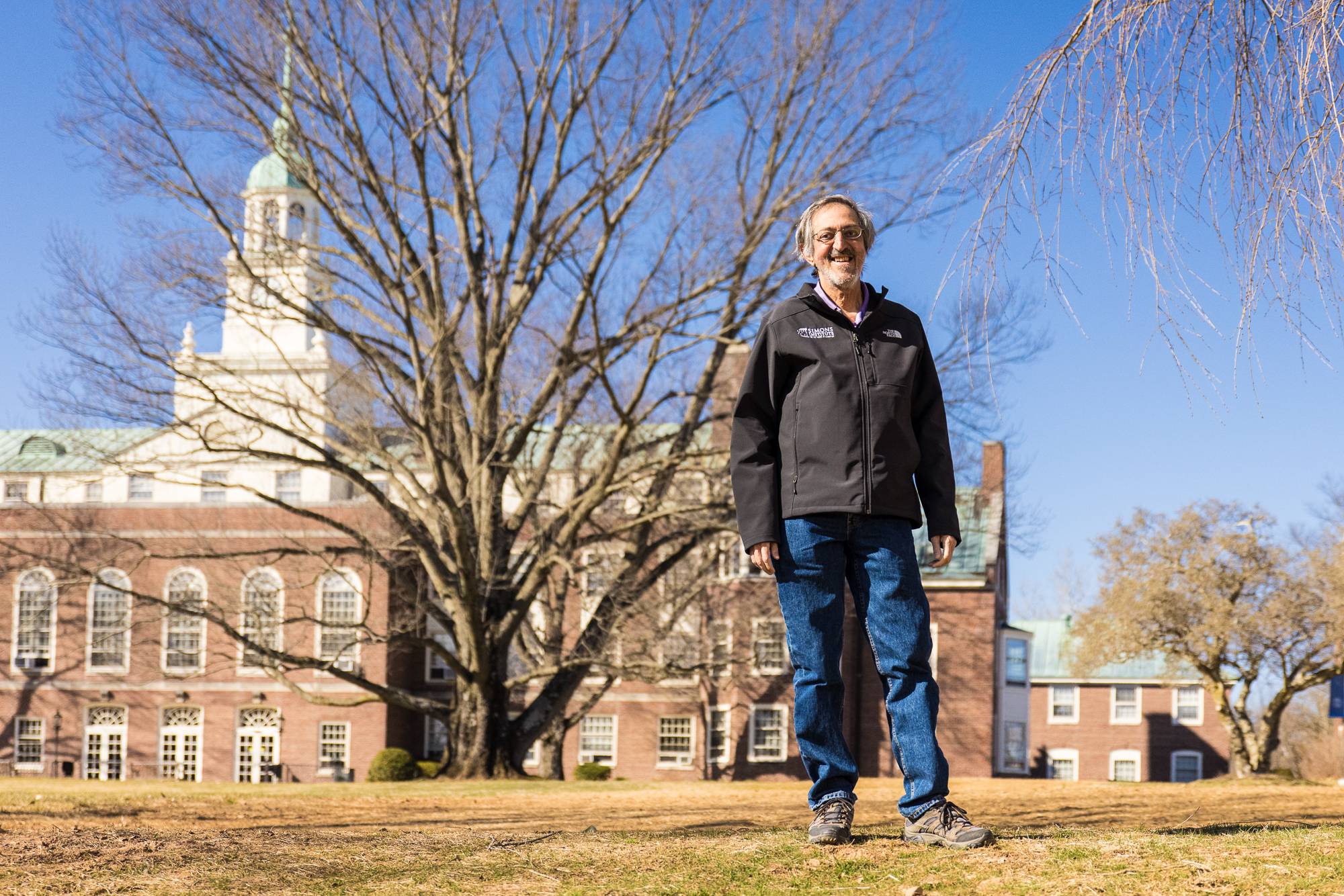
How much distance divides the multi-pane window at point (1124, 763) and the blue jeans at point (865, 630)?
4545 centimetres

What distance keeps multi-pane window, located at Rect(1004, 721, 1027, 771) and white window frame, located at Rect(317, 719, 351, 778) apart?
1957 centimetres

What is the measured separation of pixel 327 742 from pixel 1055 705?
83.7 feet

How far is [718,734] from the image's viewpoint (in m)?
39.0

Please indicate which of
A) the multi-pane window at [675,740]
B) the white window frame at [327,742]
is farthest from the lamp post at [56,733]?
the multi-pane window at [675,740]

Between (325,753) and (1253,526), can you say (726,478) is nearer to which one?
(1253,526)

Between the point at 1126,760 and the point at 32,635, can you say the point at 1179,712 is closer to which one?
the point at 1126,760

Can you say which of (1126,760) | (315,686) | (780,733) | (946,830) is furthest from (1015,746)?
(946,830)

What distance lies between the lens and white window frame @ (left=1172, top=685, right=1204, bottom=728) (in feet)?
153

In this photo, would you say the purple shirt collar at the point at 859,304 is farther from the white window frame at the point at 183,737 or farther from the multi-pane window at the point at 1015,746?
the multi-pane window at the point at 1015,746

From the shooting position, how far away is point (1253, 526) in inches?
1225

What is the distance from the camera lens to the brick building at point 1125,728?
4656 cm

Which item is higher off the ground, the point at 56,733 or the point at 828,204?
the point at 828,204

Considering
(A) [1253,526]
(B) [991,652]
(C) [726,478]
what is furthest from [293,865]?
(B) [991,652]

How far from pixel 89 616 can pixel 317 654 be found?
7.13m
